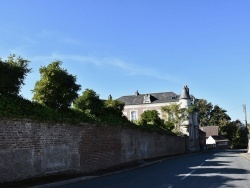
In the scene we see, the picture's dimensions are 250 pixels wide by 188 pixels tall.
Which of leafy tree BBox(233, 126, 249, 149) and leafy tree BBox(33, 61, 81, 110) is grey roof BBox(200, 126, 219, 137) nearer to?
leafy tree BBox(233, 126, 249, 149)

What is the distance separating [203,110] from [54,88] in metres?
111

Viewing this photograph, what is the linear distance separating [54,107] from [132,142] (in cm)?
1206

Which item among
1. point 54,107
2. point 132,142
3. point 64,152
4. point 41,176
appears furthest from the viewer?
point 132,142

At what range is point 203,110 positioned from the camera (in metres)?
126

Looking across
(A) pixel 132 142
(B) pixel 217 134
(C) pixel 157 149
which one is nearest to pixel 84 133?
(A) pixel 132 142

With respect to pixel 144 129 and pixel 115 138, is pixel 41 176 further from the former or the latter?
pixel 144 129

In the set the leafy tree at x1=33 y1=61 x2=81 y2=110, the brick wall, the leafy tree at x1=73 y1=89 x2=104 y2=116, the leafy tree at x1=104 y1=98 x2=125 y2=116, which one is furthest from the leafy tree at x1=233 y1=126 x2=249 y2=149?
the leafy tree at x1=33 y1=61 x2=81 y2=110

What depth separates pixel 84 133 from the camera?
21.5 m

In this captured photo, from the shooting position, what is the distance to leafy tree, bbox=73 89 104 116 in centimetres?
2528

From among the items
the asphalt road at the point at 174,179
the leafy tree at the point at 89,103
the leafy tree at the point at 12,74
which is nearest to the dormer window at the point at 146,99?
the leafy tree at the point at 89,103

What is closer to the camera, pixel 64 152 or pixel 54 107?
pixel 64 152

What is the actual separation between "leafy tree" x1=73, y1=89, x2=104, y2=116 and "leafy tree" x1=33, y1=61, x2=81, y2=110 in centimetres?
404

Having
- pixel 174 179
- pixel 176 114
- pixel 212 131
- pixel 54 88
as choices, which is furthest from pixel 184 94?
pixel 174 179

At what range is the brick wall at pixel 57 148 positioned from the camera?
587 inches
